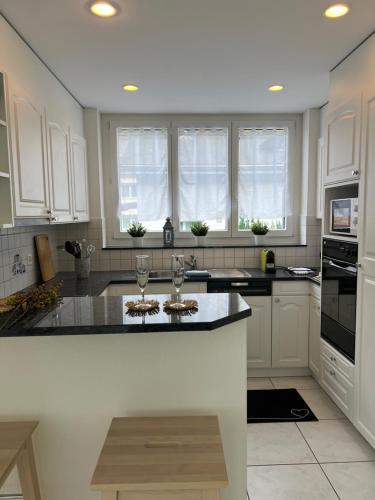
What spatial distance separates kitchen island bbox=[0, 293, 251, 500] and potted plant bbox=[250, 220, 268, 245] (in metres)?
2.35

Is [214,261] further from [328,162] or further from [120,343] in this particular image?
[120,343]

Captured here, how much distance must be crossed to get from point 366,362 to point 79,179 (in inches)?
106

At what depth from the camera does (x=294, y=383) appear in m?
3.16

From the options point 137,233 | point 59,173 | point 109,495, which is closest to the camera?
point 109,495

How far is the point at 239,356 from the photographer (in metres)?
1.50

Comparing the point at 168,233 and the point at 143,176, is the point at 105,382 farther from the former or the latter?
the point at 143,176

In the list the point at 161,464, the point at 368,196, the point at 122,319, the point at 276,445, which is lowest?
the point at 276,445

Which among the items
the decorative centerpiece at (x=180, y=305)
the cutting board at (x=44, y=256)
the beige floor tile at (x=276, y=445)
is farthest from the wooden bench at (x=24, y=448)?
the cutting board at (x=44, y=256)

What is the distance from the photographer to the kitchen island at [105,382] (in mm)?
1438

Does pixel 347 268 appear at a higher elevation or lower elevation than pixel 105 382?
higher

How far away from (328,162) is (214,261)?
1.53 metres

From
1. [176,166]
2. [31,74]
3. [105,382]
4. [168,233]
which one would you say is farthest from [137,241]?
[105,382]

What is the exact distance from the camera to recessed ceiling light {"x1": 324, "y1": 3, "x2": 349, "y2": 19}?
5.80 ft

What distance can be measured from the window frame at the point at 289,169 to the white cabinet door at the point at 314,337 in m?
0.98
